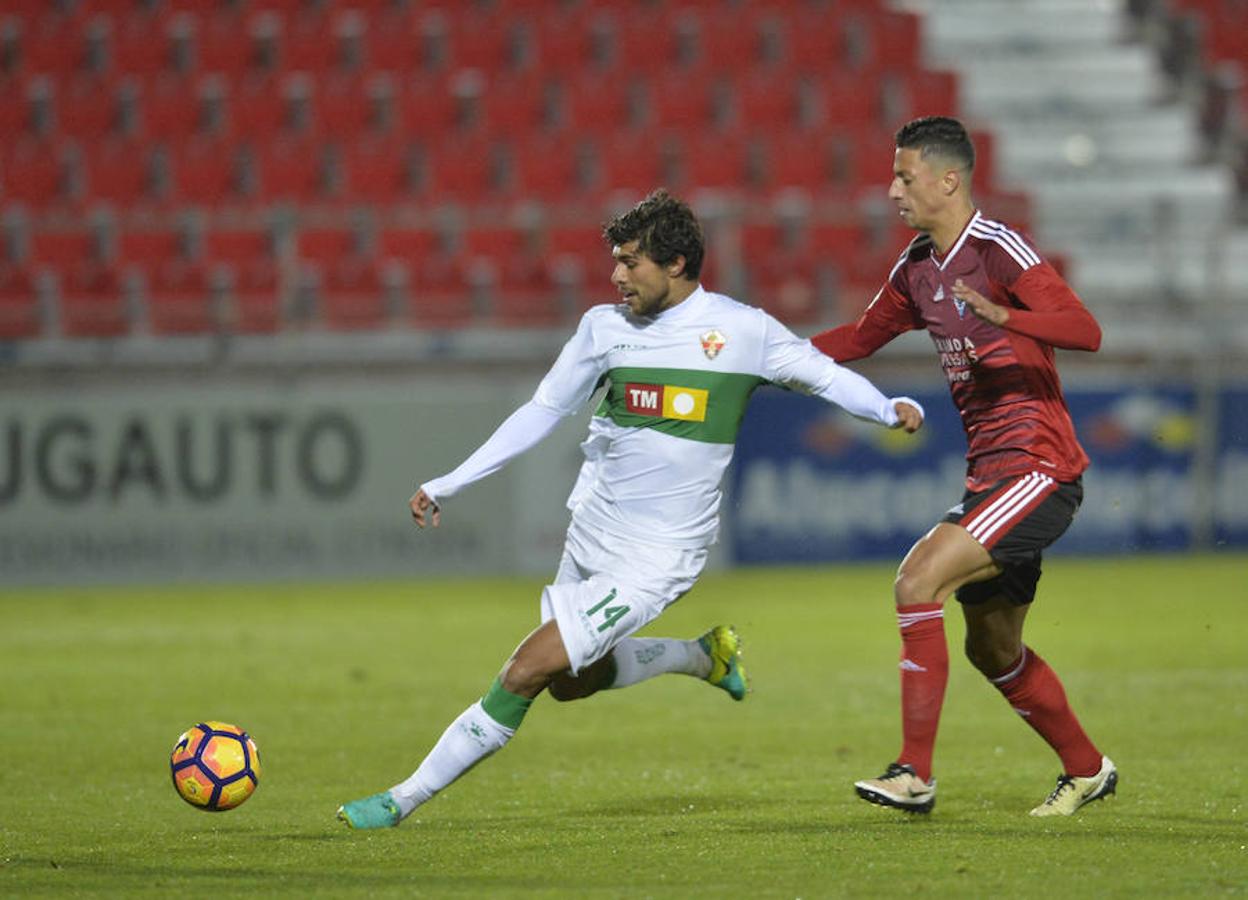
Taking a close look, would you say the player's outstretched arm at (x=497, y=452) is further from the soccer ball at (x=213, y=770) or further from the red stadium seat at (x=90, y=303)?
the red stadium seat at (x=90, y=303)

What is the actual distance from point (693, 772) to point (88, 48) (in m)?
15.2

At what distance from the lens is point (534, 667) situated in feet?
20.9

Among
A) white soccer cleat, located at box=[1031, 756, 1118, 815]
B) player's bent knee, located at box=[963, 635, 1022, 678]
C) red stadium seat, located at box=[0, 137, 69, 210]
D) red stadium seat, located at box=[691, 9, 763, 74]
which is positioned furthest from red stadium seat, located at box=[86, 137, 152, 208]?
white soccer cleat, located at box=[1031, 756, 1118, 815]

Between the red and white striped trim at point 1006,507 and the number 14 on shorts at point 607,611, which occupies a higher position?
the red and white striped trim at point 1006,507

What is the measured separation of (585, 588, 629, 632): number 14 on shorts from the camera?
6426 mm

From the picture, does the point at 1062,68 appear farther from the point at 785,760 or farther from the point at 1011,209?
the point at 785,760

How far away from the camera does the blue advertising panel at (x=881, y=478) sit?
55.9 ft

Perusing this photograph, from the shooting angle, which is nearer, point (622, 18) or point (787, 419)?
point (787, 419)

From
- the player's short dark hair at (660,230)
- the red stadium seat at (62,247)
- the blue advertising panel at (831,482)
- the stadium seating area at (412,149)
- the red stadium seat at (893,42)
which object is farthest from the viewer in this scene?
the red stadium seat at (893,42)

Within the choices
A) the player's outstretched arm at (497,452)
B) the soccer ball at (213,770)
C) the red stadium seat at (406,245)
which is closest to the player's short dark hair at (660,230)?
the player's outstretched arm at (497,452)

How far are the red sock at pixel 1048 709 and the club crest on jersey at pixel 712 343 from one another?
1513 millimetres

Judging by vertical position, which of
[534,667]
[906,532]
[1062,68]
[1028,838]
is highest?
[1062,68]

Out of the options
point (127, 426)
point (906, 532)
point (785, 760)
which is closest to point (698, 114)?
point (906, 532)

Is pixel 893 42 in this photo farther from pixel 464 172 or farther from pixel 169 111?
pixel 169 111
